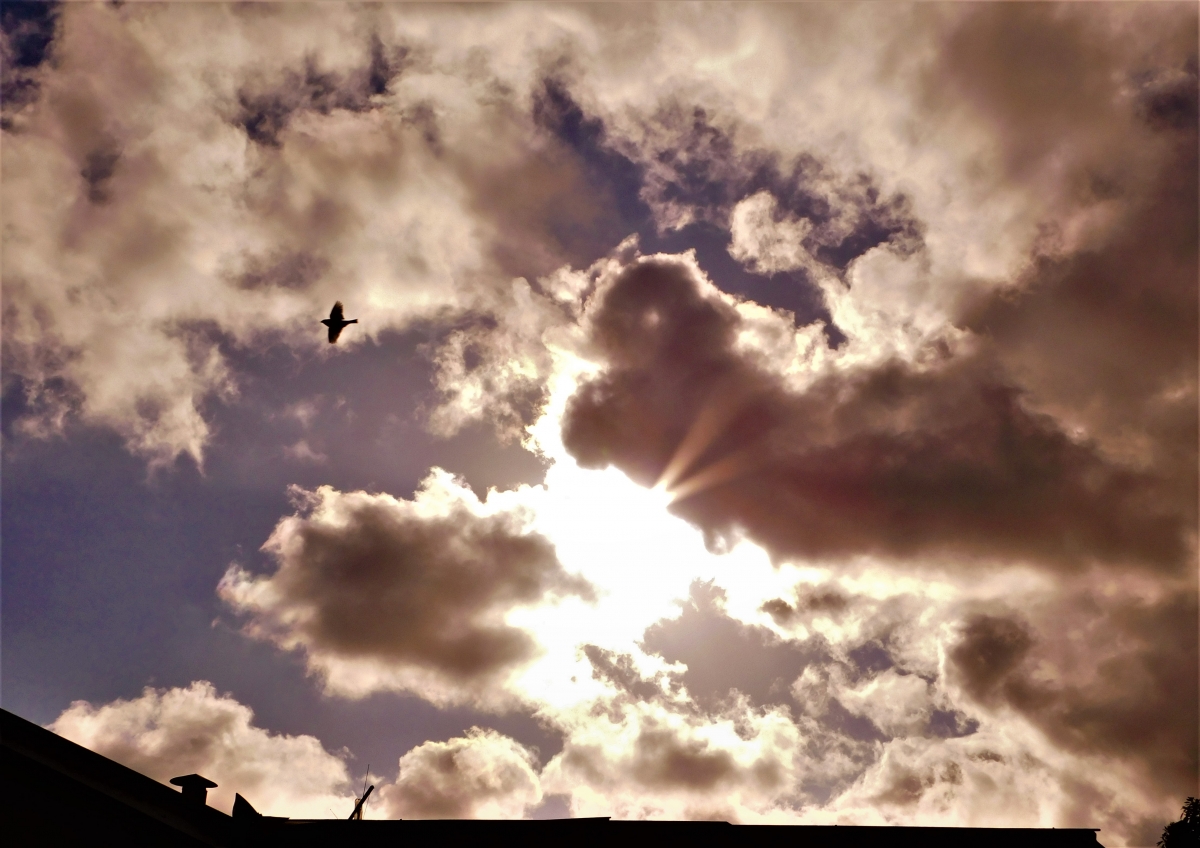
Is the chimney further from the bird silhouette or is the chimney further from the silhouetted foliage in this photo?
the silhouetted foliage

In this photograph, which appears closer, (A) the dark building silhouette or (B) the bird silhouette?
(A) the dark building silhouette

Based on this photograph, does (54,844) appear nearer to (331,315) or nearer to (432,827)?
(432,827)

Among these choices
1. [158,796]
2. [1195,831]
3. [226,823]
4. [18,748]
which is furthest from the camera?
[1195,831]

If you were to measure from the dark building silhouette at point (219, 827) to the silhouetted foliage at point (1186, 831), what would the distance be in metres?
19.2

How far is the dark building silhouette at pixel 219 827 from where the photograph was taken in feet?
48.9

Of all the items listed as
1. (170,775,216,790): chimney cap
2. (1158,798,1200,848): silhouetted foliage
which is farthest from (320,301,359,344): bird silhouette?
(1158,798,1200,848): silhouetted foliage

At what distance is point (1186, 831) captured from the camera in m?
32.1

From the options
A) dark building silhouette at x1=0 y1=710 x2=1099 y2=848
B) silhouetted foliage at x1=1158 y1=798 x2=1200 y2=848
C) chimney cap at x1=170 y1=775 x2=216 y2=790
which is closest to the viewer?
dark building silhouette at x1=0 y1=710 x2=1099 y2=848

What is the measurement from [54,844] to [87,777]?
4.03 feet

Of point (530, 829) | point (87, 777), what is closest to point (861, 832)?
point (530, 829)

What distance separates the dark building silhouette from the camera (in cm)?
1489

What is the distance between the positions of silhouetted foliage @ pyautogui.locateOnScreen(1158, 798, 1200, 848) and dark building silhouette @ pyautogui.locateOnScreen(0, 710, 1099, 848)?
62.9 feet

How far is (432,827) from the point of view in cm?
1855

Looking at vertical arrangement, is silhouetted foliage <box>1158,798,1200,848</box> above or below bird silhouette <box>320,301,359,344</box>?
below
